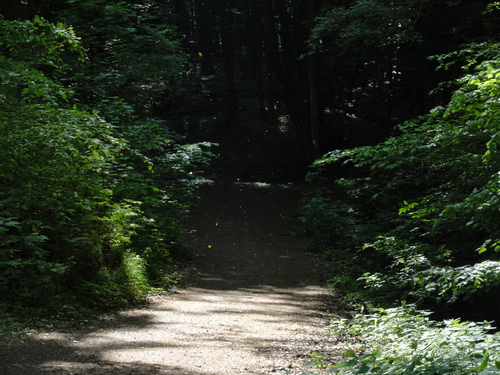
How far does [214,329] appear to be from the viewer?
6.52 meters

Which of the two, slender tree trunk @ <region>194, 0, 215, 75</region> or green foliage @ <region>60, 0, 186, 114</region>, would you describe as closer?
green foliage @ <region>60, 0, 186, 114</region>

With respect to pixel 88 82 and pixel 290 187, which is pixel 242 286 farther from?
pixel 290 187

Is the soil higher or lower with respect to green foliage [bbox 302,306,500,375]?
lower

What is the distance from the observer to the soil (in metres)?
4.72

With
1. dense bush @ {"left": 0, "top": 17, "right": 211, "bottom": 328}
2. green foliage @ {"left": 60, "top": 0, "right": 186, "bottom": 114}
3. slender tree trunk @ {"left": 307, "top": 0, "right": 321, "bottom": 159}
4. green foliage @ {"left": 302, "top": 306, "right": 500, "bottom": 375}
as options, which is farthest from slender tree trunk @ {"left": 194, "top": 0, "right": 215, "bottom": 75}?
green foliage @ {"left": 302, "top": 306, "right": 500, "bottom": 375}

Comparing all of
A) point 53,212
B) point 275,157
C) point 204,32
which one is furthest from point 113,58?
point 204,32

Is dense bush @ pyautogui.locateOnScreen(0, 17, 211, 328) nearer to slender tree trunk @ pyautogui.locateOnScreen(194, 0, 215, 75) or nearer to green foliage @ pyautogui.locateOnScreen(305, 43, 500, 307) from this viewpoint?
green foliage @ pyautogui.locateOnScreen(305, 43, 500, 307)

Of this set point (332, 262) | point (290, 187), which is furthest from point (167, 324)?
point (290, 187)

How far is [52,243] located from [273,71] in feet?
68.1

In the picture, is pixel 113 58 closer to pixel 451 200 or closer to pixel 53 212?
pixel 53 212

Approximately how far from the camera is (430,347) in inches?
147

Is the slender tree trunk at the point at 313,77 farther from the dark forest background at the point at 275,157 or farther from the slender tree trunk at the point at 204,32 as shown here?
the slender tree trunk at the point at 204,32

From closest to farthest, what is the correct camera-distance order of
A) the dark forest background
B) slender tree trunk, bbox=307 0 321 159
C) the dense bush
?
the dense bush, the dark forest background, slender tree trunk, bbox=307 0 321 159

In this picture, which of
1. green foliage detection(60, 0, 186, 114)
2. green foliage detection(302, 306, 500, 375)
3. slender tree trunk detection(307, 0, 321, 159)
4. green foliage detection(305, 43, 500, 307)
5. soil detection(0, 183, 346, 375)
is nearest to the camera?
green foliage detection(302, 306, 500, 375)
